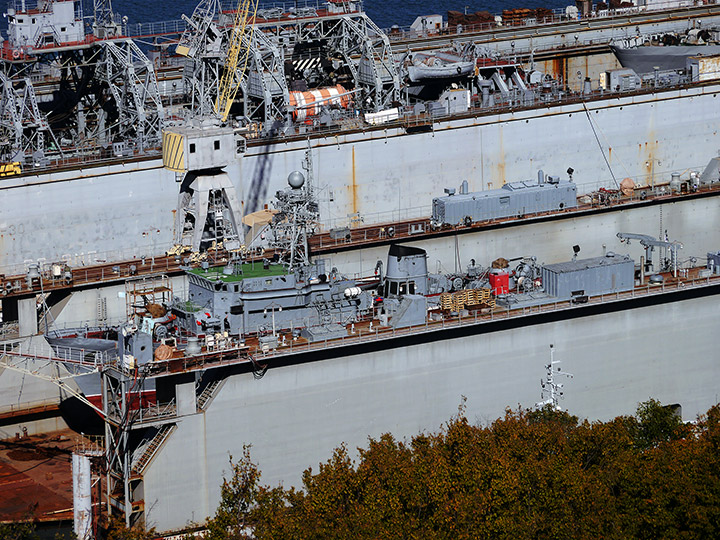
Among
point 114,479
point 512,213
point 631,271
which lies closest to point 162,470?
point 114,479

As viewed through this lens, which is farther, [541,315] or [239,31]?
[239,31]

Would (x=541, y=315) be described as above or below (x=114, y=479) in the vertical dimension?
above

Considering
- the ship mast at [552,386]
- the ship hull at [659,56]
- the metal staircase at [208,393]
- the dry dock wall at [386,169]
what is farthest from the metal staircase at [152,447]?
the ship hull at [659,56]

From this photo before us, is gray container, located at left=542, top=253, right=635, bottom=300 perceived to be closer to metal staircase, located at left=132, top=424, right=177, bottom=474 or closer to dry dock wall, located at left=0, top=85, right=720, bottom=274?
dry dock wall, located at left=0, top=85, right=720, bottom=274

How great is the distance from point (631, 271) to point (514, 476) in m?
20.2

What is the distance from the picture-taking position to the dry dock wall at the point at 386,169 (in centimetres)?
8400

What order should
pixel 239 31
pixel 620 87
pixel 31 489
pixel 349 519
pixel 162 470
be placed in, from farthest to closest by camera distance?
pixel 620 87 → pixel 239 31 → pixel 31 489 → pixel 162 470 → pixel 349 519

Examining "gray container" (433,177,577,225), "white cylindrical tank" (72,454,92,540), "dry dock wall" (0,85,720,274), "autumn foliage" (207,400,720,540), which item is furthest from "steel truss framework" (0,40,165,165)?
"autumn foliage" (207,400,720,540)

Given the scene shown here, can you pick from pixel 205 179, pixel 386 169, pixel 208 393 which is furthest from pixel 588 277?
pixel 386 169

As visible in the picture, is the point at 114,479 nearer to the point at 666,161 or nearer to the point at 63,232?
the point at 63,232

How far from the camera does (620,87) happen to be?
336ft

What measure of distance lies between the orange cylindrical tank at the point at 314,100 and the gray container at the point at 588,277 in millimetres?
27789

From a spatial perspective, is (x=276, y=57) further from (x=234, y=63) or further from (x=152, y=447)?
(x=152, y=447)

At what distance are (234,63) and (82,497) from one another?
3727cm
